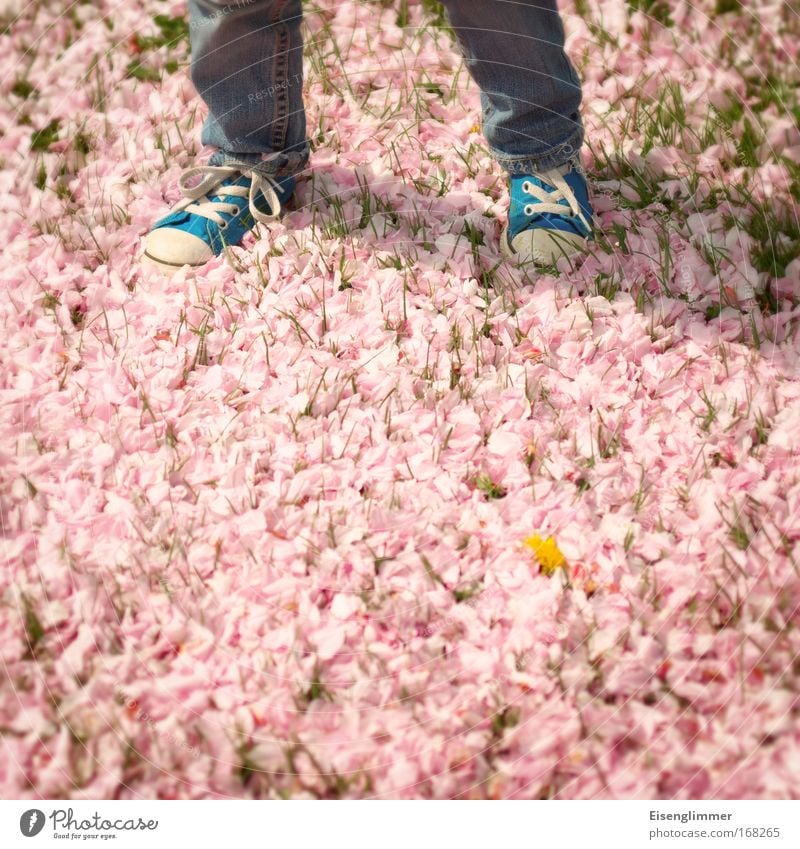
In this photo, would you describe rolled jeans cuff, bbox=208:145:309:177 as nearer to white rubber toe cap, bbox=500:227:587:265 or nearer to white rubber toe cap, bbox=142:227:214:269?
white rubber toe cap, bbox=142:227:214:269

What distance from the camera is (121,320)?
2412mm

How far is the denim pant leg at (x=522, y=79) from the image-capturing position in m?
2.27

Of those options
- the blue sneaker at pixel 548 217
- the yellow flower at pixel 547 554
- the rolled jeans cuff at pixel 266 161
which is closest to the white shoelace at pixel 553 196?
the blue sneaker at pixel 548 217

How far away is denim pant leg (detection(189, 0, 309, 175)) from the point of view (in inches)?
91.8

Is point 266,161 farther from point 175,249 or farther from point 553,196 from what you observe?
point 553,196

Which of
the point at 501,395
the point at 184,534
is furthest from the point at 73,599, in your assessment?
the point at 501,395

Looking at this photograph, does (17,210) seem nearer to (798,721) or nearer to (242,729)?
Answer: (242,729)

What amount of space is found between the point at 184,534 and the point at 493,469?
0.67 meters

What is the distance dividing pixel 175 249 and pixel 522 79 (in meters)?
1.00

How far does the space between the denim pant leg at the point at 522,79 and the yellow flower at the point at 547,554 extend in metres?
1.11

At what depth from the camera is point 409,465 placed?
6.71 ft

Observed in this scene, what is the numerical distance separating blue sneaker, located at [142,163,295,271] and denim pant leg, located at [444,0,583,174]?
627 millimetres

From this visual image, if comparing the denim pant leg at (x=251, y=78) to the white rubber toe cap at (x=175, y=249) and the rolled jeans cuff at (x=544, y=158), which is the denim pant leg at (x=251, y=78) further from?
the rolled jeans cuff at (x=544, y=158)

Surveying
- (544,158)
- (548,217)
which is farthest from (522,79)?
(548,217)
